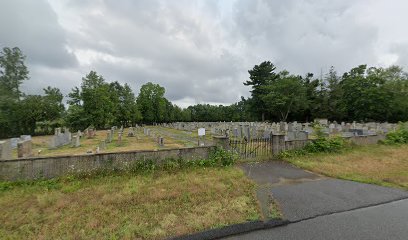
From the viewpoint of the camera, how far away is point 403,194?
19.6 ft

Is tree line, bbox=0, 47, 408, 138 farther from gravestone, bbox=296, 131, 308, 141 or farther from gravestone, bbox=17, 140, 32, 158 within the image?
gravestone, bbox=296, 131, 308, 141

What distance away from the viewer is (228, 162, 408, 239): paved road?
3.98 metres

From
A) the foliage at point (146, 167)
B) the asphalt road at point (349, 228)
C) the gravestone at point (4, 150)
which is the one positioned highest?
the gravestone at point (4, 150)

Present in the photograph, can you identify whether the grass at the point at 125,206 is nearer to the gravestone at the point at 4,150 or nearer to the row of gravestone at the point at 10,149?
the gravestone at the point at 4,150

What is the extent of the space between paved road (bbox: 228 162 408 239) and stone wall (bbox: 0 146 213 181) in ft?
11.0

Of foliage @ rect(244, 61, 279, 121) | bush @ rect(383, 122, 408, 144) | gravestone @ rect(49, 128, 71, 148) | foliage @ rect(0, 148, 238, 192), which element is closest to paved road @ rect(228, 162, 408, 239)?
foliage @ rect(0, 148, 238, 192)

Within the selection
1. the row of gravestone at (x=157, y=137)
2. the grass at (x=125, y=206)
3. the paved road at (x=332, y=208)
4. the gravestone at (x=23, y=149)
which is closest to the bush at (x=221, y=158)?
the paved road at (x=332, y=208)

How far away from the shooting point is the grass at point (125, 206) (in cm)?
400

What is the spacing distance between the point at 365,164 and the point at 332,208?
5659 millimetres

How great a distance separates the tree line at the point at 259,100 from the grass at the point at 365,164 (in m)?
30.4

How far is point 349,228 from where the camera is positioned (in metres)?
4.14

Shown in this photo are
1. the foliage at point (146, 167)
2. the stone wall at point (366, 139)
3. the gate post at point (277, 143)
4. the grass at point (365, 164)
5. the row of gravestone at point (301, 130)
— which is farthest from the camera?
the row of gravestone at point (301, 130)

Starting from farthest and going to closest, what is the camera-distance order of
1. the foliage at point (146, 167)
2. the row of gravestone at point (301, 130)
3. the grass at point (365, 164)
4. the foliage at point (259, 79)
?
the foliage at point (259, 79), the row of gravestone at point (301, 130), the grass at point (365, 164), the foliage at point (146, 167)

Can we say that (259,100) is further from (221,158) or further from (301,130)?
(221,158)
